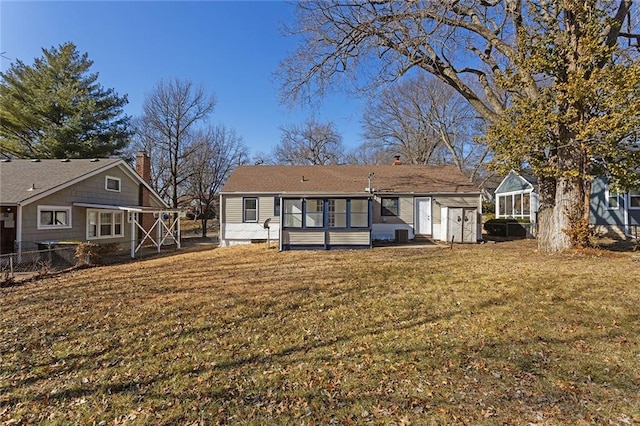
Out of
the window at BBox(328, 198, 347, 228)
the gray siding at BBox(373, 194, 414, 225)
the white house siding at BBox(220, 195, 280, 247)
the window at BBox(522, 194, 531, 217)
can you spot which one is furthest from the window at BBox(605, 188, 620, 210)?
the white house siding at BBox(220, 195, 280, 247)

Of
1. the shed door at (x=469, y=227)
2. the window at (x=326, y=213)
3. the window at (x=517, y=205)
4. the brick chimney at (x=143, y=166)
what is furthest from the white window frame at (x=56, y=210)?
the window at (x=517, y=205)

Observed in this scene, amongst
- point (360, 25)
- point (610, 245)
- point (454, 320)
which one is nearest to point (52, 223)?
point (360, 25)

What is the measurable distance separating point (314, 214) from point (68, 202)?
11140 mm

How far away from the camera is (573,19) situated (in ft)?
30.6

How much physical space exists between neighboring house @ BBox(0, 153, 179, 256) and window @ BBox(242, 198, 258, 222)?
4.32 meters

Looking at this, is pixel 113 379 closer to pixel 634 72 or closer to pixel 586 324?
pixel 586 324

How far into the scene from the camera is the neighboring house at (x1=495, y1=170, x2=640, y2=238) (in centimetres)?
1508

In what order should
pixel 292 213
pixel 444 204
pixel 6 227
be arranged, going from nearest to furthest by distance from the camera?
pixel 6 227, pixel 292 213, pixel 444 204

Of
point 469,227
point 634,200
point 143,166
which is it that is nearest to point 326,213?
point 469,227

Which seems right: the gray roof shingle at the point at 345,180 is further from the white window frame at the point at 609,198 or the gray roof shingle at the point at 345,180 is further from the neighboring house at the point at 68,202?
the white window frame at the point at 609,198

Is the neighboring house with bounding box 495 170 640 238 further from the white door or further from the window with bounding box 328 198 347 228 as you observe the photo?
the window with bounding box 328 198 347 228

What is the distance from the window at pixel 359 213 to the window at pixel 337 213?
0.55m

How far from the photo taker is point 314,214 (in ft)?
50.5

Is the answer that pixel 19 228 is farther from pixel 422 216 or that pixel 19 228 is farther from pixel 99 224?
pixel 422 216
